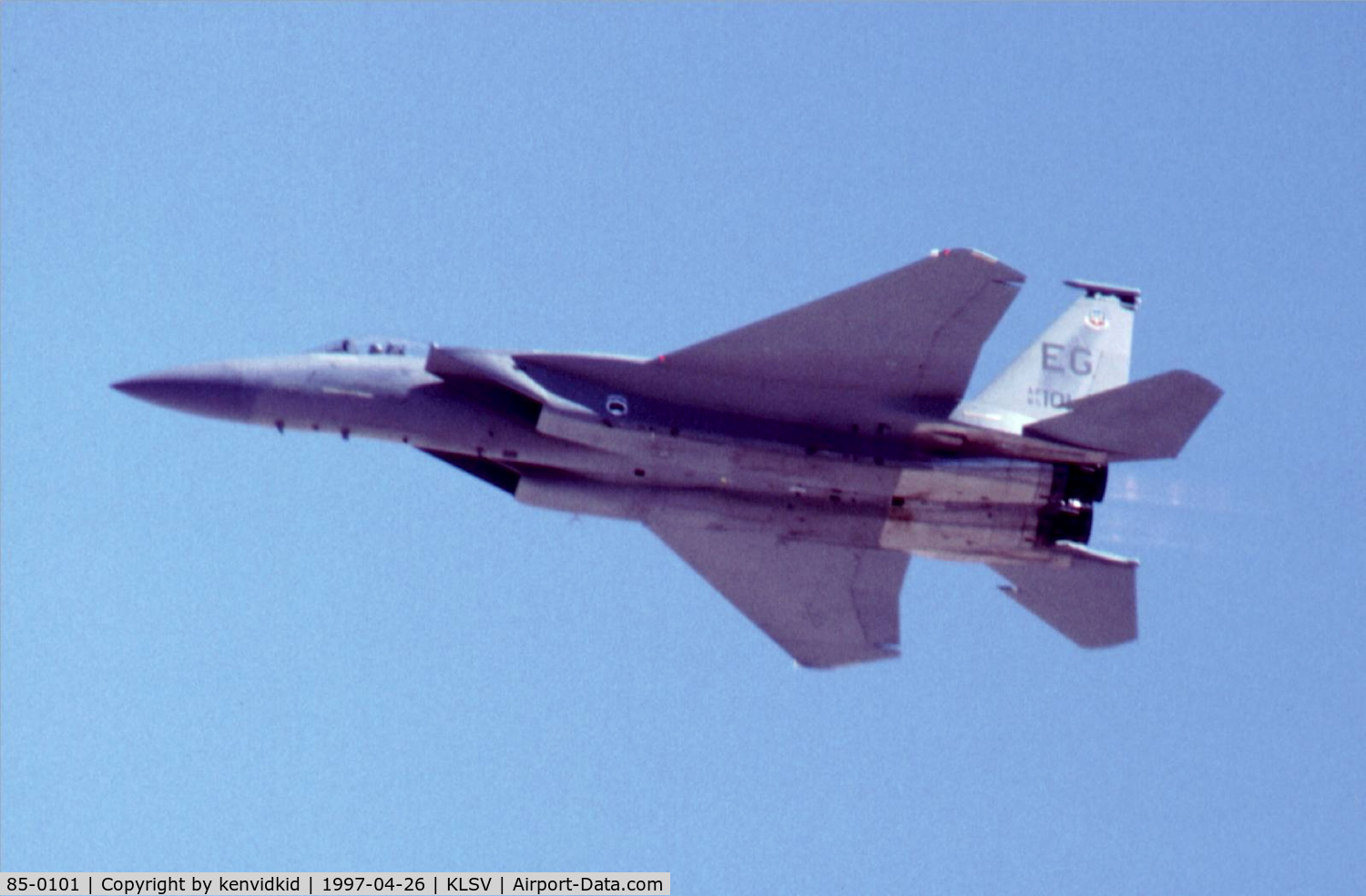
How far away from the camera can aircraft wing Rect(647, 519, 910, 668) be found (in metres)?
21.5

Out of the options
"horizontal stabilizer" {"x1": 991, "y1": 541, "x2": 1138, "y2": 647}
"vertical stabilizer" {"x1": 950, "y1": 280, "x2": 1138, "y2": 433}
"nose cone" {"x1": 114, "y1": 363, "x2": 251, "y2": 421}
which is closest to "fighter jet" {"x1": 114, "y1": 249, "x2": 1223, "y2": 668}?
"nose cone" {"x1": 114, "y1": 363, "x2": 251, "y2": 421}

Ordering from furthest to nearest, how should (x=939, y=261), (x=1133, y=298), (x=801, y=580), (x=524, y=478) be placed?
1. (x=1133, y=298)
2. (x=801, y=580)
3. (x=524, y=478)
4. (x=939, y=261)

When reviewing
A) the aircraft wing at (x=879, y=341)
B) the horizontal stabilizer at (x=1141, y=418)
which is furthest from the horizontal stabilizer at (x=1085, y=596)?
the aircraft wing at (x=879, y=341)

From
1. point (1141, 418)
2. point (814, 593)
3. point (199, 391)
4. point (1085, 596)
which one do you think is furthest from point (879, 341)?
point (199, 391)

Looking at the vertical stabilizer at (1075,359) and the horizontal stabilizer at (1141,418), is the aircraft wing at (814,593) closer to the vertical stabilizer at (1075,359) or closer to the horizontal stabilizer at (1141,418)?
the vertical stabilizer at (1075,359)

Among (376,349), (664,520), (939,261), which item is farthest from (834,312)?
(376,349)

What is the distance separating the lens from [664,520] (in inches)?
782

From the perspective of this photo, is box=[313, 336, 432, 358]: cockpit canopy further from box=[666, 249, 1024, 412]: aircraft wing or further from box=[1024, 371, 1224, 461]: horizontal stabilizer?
box=[1024, 371, 1224, 461]: horizontal stabilizer

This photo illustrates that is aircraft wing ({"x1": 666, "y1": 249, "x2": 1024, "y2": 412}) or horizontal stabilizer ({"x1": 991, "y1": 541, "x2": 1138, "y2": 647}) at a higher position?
aircraft wing ({"x1": 666, "y1": 249, "x2": 1024, "y2": 412})

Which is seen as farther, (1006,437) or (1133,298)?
(1133,298)

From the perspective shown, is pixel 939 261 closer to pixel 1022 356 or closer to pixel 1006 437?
pixel 1006 437

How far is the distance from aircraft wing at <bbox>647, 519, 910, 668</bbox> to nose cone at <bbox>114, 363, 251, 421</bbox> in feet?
20.3

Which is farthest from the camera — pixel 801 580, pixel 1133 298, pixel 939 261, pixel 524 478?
pixel 1133 298

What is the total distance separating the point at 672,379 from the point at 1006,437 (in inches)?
160
